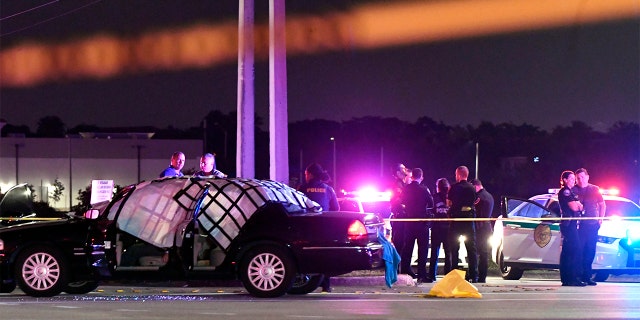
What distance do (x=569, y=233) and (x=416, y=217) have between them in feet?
7.90

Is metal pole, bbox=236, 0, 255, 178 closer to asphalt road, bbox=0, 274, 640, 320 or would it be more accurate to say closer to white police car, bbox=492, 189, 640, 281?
asphalt road, bbox=0, 274, 640, 320

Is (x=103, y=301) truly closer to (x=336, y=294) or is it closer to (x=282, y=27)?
(x=336, y=294)

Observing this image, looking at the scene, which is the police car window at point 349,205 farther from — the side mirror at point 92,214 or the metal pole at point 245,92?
the side mirror at point 92,214

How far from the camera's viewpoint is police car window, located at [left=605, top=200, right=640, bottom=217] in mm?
20062

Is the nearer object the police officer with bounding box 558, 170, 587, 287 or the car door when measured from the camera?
the police officer with bounding box 558, 170, 587, 287

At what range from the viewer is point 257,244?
15.1m

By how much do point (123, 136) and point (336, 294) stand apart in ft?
263

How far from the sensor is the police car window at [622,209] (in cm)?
2006

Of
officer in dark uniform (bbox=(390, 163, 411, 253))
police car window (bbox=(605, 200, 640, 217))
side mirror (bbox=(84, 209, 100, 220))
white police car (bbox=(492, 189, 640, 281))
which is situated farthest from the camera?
police car window (bbox=(605, 200, 640, 217))

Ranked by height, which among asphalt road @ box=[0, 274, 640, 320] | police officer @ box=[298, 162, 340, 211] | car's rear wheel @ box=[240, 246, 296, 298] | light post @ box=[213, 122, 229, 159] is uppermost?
light post @ box=[213, 122, 229, 159]

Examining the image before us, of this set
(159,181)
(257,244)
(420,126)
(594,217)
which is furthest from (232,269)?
(420,126)

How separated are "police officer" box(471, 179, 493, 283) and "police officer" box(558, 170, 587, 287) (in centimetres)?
134

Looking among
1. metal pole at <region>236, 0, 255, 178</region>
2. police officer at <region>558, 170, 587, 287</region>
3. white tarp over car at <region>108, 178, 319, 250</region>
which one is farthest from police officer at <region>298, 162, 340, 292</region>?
police officer at <region>558, 170, 587, 287</region>

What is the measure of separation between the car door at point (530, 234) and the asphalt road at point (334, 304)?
201cm
